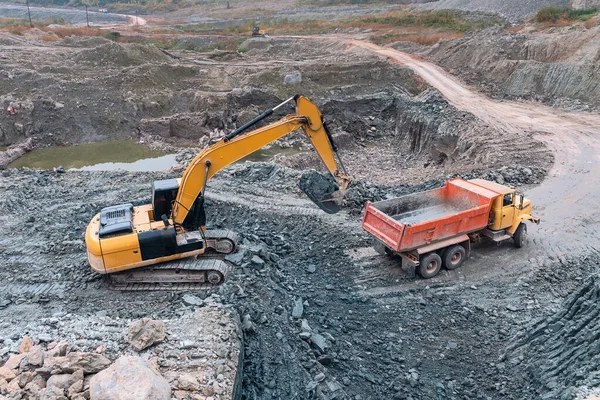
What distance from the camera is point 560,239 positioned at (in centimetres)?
1181

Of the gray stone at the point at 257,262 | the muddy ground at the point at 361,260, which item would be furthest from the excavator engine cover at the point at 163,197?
the gray stone at the point at 257,262

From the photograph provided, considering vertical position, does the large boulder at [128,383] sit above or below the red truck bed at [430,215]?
above

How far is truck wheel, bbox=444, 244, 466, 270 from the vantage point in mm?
10703

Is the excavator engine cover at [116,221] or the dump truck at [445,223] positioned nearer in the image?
the excavator engine cover at [116,221]

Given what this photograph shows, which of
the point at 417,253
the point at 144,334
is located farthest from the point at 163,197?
the point at 417,253

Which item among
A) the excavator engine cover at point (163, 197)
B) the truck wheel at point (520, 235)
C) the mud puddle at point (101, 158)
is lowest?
the mud puddle at point (101, 158)

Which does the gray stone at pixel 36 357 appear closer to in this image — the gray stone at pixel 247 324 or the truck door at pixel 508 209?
the gray stone at pixel 247 324

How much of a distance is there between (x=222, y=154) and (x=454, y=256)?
5619 mm

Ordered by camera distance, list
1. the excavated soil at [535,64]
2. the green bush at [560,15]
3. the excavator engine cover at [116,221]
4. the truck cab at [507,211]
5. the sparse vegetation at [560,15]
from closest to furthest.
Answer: the excavator engine cover at [116,221], the truck cab at [507,211], the excavated soil at [535,64], the sparse vegetation at [560,15], the green bush at [560,15]

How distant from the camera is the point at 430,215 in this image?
11.8m

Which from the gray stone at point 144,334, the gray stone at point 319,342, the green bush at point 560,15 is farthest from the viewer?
the green bush at point 560,15

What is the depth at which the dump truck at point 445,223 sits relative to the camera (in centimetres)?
1022

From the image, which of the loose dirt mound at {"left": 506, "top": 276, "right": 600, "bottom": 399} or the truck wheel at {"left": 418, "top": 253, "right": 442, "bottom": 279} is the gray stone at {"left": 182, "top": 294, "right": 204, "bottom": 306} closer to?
the truck wheel at {"left": 418, "top": 253, "right": 442, "bottom": 279}

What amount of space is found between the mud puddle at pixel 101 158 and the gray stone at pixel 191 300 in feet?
45.3
